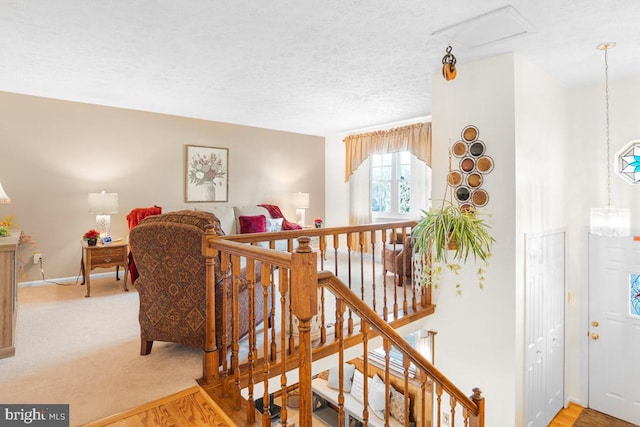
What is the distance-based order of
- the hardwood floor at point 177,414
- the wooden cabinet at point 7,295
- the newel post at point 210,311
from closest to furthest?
the hardwood floor at point 177,414 → the newel post at point 210,311 → the wooden cabinet at point 7,295


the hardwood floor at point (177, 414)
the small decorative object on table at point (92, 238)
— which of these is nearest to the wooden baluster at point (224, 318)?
the hardwood floor at point (177, 414)

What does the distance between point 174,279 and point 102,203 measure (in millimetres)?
2750

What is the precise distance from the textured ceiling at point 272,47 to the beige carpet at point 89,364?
2.39 m

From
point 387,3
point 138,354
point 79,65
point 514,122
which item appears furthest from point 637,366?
point 79,65

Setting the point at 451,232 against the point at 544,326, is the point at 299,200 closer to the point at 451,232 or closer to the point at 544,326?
the point at 451,232

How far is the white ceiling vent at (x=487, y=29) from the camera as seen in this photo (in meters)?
2.35

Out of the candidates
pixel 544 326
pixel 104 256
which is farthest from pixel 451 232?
pixel 104 256

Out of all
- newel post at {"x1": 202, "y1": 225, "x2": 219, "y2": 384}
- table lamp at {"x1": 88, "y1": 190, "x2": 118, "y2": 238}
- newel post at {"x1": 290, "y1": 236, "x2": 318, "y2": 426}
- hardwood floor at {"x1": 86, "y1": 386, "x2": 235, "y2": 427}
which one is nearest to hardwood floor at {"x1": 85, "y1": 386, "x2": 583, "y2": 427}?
hardwood floor at {"x1": 86, "y1": 386, "x2": 235, "y2": 427}

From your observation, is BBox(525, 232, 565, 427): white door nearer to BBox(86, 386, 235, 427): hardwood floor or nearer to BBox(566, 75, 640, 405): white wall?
BBox(566, 75, 640, 405): white wall

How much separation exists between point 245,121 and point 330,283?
4759 mm

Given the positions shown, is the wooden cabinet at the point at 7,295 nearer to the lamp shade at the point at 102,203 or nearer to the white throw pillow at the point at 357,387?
the lamp shade at the point at 102,203

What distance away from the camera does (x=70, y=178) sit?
4.64 meters

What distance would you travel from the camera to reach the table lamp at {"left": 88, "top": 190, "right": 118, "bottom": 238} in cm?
443

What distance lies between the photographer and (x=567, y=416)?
3779 mm
